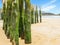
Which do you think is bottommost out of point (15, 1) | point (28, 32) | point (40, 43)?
point (40, 43)

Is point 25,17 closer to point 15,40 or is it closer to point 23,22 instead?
point 23,22

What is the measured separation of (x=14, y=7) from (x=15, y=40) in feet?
4.13

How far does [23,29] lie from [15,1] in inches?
79.7

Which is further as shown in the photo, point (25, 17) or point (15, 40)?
point (25, 17)

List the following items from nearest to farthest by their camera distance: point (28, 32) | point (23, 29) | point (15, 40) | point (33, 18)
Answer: point (15, 40) → point (28, 32) → point (23, 29) → point (33, 18)

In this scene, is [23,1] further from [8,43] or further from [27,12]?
[8,43]

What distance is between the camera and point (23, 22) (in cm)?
884

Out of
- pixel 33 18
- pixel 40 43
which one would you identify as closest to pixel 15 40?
pixel 40 43

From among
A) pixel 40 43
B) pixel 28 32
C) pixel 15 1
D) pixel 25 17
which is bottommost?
pixel 40 43

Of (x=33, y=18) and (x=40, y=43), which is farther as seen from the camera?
(x=33, y=18)

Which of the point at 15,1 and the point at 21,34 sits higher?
the point at 15,1

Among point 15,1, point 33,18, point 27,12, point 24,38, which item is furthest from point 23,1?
point 33,18

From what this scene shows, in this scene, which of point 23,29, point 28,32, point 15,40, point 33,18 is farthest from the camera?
point 33,18

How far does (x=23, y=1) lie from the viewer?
8.52m
